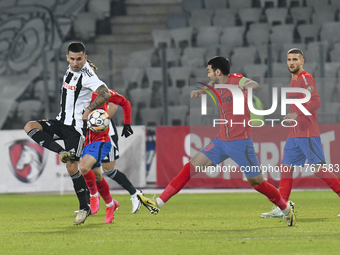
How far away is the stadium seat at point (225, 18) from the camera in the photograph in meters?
19.4

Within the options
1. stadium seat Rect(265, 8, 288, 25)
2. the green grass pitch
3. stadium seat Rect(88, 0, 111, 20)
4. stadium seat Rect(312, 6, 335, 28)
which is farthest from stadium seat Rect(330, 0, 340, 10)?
the green grass pitch

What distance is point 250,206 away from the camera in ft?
31.2

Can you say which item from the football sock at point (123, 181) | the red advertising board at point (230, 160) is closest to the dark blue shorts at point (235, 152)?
the football sock at point (123, 181)

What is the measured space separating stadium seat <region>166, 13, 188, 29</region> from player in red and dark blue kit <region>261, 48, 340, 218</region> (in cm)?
1272

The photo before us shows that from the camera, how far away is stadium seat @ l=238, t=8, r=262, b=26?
19188 mm

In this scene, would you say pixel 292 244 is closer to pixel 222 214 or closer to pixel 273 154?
pixel 222 214

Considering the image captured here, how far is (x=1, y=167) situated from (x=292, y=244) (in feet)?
32.1

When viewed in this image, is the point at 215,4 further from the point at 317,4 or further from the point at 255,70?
the point at 255,70

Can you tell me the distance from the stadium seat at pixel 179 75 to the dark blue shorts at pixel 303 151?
321 inches

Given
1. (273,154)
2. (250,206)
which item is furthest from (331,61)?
(250,206)

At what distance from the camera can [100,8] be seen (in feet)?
68.5

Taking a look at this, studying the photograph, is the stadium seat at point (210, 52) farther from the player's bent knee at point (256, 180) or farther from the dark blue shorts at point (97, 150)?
the player's bent knee at point (256, 180)

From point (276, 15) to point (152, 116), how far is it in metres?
6.37

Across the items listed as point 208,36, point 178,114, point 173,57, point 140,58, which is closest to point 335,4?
point 208,36
